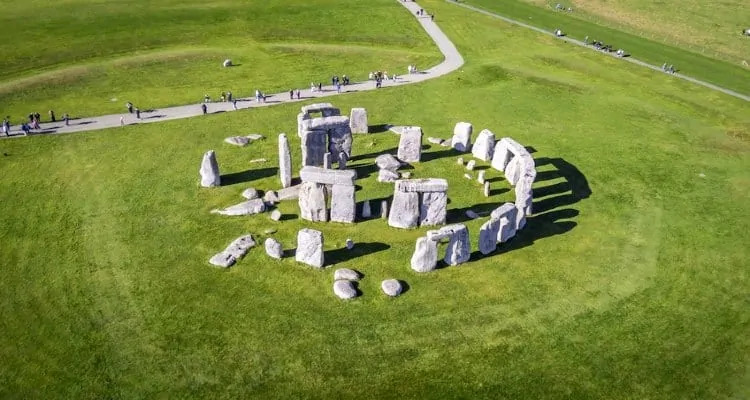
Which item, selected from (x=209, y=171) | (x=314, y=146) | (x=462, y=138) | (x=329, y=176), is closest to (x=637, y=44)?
(x=462, y=138)

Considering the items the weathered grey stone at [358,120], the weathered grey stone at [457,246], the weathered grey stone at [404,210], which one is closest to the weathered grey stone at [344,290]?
the weathered grey stone at [457,246]

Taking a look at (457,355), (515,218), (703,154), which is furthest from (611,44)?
(457,355)

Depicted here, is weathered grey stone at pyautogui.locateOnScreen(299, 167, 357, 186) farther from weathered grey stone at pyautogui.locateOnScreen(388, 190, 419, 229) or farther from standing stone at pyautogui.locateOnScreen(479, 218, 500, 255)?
standing stone at pyautogui.locateOnScreen(479, 218, 500, 255)

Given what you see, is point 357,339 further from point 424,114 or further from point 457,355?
point 424,114

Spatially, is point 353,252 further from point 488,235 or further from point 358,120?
point 358,120

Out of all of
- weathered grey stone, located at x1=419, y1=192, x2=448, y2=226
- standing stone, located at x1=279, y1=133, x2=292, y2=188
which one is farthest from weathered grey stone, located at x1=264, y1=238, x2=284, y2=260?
weathered grey stone, located at x1=419, y1=192, x2=448, y2=226
